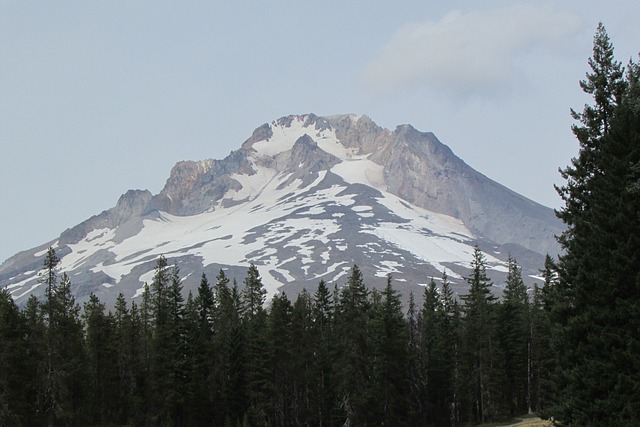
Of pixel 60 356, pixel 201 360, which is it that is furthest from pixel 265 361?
pixel 60 356

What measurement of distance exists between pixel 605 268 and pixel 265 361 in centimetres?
4927

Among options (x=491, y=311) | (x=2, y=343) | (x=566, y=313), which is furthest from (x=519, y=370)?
(x=2, y=343)

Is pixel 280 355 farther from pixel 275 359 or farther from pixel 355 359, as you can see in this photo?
pixel 355 359

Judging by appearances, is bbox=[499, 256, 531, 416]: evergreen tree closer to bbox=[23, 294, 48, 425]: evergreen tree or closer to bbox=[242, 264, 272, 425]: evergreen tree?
bbox=[242, 264, 272, 425]: evergreen tree

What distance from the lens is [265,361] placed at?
245 ft

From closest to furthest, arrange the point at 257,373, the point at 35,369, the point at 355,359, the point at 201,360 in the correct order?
the point at 35,369, the point at 355,359, the point at 257,373, the point at 201,360

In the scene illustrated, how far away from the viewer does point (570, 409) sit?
1302 inches

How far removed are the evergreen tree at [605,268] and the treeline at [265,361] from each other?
32.9 metres

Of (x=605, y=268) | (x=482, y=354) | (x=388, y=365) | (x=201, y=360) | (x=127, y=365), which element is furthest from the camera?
(x=127, y=365)

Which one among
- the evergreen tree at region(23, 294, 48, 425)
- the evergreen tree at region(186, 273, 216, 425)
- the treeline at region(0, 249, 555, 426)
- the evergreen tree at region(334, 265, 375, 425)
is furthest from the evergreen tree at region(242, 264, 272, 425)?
the evergreen tree at region(23, 294, 48, 425)

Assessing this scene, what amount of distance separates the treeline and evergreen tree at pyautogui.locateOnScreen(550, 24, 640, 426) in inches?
1295

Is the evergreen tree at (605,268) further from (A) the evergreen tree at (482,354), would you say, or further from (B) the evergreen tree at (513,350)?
(B) the evergreen tree at (513,350)

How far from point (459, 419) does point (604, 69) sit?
218ft

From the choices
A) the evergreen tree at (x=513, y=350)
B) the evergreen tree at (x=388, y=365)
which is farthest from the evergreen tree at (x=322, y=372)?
the evergreen tree at (x=513, y=350)
